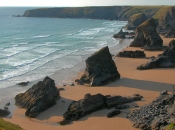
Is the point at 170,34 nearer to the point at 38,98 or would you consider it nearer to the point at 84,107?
the point at 84,107

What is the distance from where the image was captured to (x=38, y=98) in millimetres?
36562

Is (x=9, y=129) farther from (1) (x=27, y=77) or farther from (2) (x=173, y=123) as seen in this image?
(1) (x=27, y=77)

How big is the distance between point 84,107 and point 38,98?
264 inches

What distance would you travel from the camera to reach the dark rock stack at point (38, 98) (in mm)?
35594

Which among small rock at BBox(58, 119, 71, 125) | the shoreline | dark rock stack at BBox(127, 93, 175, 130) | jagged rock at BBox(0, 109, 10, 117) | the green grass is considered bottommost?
the shoreline

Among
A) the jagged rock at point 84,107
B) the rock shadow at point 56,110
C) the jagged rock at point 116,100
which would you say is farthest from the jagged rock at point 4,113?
the jagged rock at point 116,100

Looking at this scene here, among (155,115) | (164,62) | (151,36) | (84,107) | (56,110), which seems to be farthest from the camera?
(151,36)

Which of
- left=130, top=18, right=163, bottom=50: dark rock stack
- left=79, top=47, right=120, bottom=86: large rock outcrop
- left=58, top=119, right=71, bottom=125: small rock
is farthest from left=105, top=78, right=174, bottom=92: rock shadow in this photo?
left=130, top=18, right=163, bottom=50: dark rock stack

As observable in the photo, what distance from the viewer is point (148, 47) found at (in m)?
75.6

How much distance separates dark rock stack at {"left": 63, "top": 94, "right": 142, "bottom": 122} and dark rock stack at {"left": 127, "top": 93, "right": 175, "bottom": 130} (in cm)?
322

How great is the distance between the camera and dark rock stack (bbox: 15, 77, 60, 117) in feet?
117

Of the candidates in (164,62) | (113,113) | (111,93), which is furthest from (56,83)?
(164,62)

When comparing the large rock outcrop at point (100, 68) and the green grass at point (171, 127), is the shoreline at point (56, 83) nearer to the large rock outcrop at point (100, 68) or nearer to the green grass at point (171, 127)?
the large rock outcrop at point (100, 68)

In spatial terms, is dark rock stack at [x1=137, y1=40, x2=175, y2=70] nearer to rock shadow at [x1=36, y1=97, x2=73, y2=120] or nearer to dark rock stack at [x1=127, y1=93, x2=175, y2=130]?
rock shadow at [x1=36, y1=97, x2=73, y2=120]
